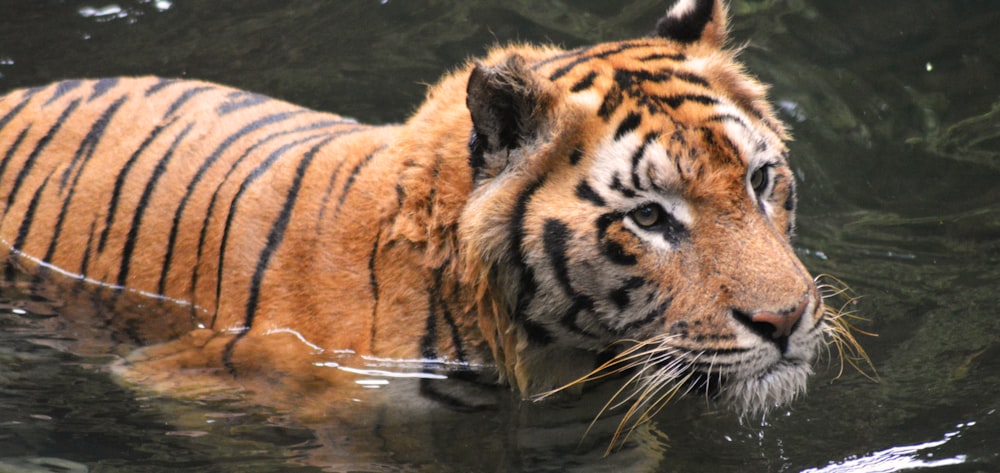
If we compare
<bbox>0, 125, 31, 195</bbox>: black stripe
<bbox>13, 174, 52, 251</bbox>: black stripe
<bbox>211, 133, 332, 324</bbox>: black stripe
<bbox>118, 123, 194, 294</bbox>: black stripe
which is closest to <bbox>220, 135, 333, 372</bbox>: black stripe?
<bbox>211, 133, 332, 324</bbox>: black stripe

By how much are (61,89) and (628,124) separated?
2.34 m

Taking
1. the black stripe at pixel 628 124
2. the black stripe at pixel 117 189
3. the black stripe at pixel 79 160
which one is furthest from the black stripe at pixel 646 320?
the black stripe at pixel 79 160

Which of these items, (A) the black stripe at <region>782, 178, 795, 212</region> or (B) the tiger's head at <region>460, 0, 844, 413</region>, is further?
(A) the black stripe at <region>782, 178, 795, 212</region>

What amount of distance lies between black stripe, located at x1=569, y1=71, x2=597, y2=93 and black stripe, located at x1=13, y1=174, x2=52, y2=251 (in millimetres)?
1975

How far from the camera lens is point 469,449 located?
10.2ft

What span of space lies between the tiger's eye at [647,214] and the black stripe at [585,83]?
363 mm

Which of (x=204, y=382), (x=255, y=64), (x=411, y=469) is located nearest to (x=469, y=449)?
(x=411, y=469)

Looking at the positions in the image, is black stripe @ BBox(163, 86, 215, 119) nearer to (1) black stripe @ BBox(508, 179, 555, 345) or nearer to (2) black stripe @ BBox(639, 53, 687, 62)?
(1) black stripe @ BBox(508, 179, 555, 345)

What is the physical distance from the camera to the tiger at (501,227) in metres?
2.68

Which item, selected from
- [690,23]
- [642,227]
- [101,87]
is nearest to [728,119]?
[642,227]

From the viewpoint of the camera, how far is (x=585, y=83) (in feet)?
9.46

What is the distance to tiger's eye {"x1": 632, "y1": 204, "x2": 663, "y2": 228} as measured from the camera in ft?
8.86

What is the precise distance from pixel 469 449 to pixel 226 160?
126cm

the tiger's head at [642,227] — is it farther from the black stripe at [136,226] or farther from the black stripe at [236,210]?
the black stripe at [136,226]
